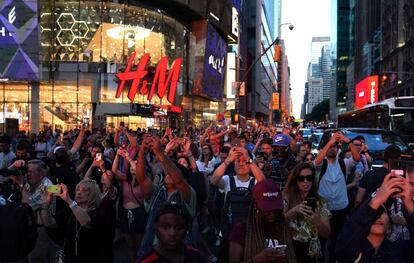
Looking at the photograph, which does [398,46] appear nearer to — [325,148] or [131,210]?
[325,148]

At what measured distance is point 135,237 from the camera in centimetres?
677

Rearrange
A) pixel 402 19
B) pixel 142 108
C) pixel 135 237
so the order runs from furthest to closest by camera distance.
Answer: pixel 402 19
pixel 142 108
pixel 135 237

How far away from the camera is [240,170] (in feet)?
19.5

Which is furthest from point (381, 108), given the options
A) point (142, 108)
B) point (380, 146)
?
point (142, 108)

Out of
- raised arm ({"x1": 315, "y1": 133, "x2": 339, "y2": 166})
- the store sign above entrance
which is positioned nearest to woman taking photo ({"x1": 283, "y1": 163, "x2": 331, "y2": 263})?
raised arm ({"x1": 315, "y1": 133, "x2": 339, "y2": 166})

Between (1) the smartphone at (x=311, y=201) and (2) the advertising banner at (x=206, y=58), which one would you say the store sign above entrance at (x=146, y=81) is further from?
(1) the smartphone at (x=311, y=201)

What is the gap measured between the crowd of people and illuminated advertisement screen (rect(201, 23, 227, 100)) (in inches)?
1732

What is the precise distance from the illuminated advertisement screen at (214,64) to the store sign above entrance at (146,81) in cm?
792

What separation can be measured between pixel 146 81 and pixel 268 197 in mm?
38819

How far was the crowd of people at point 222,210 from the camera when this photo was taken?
11.0ft

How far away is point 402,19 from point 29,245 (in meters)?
74.0

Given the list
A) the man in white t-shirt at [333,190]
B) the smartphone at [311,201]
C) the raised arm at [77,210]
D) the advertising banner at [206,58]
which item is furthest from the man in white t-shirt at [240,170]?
the advertising banner at [206,58]

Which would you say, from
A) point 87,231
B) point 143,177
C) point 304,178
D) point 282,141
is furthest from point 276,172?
point 87,231

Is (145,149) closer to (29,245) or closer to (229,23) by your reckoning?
(29,245)
